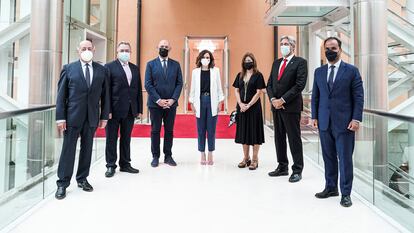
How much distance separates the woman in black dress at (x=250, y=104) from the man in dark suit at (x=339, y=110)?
121cm

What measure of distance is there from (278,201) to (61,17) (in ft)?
14.0

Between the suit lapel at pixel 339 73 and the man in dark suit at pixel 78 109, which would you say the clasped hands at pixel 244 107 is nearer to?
the suit lapel at pixel 339 73

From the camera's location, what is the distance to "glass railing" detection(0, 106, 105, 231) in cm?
300

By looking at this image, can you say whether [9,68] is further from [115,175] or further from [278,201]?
[278,201]

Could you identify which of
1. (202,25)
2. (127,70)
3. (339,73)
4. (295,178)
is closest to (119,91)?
(127,70)

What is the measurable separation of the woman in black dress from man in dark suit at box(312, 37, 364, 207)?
3.97 ft

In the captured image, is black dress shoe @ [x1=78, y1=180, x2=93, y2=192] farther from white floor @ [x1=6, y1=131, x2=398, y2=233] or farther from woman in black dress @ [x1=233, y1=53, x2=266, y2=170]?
woman in black dress @ [x1=233, y1=53, x2=266, y2=170]

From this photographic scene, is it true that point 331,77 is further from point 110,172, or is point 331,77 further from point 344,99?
point 110,172

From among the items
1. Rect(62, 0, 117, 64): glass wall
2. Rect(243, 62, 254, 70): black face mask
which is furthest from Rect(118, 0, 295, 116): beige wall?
Rect(243, 62, 254, 70): black face mask

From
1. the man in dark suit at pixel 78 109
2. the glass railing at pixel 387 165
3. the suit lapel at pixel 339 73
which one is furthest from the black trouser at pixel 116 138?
the glass railing at pixel 387 165

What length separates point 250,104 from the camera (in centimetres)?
429

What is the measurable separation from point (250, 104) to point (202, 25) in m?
7.83

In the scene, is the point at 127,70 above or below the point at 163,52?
below

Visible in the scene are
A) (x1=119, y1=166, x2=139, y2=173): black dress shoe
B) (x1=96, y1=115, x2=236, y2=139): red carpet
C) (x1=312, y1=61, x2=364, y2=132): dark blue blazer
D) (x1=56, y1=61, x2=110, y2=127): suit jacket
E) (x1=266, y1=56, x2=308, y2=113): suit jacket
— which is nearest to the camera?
(x1=312, y1=61, x2=364, y2=132): dark blue blazer
